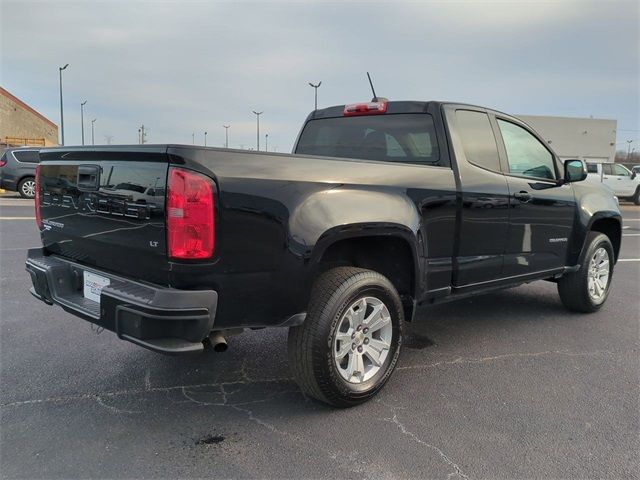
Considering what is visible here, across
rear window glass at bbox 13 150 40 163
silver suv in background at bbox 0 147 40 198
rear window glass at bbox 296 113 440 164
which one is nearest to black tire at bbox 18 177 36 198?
silver suv in background at bbox 0 147 40 198

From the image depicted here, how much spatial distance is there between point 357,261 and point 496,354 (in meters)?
1.53

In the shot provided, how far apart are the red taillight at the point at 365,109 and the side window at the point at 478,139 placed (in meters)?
0.61

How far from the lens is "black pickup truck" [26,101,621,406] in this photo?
2453 mm

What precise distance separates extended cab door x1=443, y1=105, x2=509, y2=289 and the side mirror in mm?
1002

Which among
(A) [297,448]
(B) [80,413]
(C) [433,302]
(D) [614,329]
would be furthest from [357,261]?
(D) [614,329]

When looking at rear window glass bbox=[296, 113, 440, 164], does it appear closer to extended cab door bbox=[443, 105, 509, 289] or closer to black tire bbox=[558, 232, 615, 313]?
extended cab door bbox=[443, 105, 509, 289]

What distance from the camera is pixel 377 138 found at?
13.7 feet

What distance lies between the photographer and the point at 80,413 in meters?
2.95

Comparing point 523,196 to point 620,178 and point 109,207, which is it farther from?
point 620,178

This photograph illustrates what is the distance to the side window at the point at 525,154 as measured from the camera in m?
4.31

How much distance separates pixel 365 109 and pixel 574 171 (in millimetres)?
2027

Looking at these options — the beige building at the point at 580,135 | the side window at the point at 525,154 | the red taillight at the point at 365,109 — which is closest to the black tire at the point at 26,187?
the red taillight at the point at 365,109

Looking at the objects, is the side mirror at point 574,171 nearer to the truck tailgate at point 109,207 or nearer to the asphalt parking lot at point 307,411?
the asphalt parking lot at point 307,411

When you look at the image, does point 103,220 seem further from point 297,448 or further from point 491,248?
point 491,248
